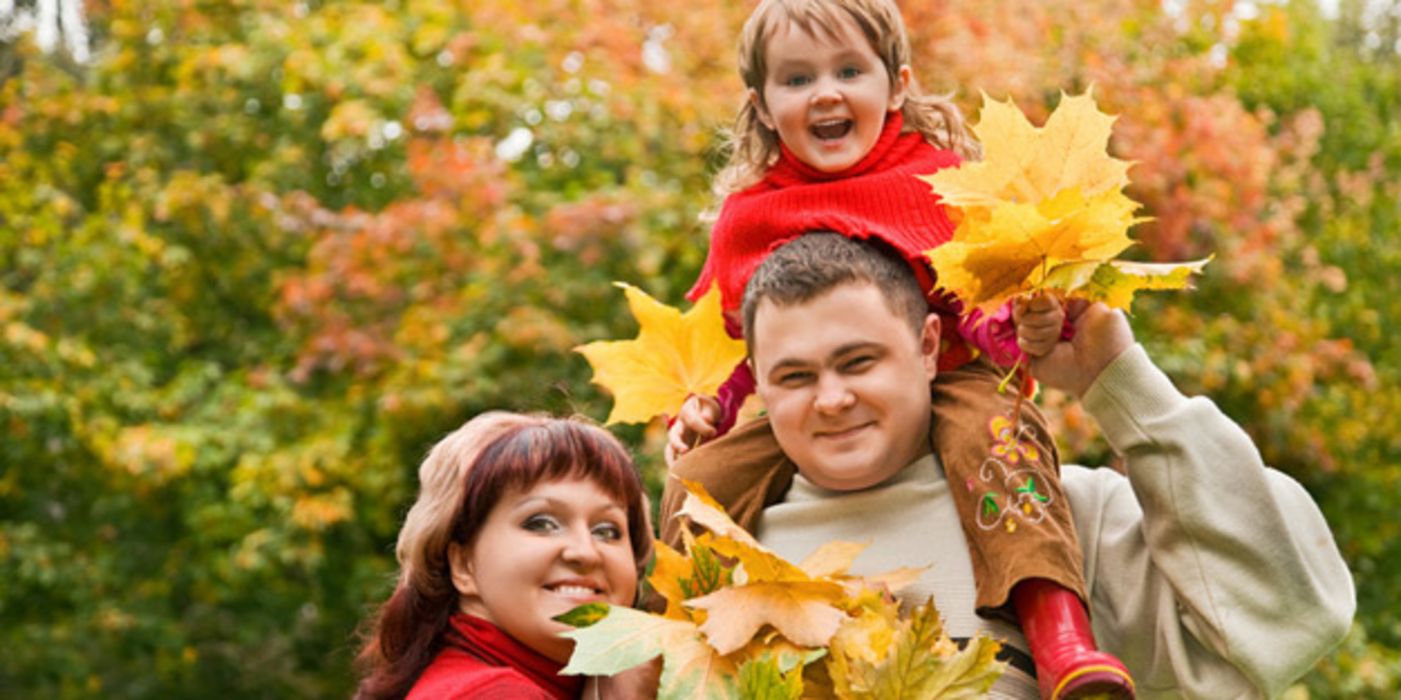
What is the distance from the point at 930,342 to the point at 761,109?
57cm

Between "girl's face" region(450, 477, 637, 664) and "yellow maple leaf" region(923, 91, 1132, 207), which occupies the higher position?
"yellow maple leaf" region(923, 91, 1132, 207)

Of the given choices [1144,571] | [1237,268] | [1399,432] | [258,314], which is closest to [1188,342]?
[1237,268]

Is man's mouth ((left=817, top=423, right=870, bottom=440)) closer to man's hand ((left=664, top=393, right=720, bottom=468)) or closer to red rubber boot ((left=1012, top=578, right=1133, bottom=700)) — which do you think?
red rubber boot ((left=1012, top=578, right=1133, bottom=700))

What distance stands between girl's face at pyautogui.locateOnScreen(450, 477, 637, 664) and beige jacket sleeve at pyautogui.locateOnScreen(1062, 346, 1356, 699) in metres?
0.81

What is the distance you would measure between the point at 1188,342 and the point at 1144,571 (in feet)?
24.3

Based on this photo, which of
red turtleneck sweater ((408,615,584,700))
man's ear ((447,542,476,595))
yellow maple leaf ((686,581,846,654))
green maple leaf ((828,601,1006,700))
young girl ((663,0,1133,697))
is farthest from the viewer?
man's ear ((447,542,476,595))

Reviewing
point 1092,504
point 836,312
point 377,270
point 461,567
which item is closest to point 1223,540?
point 1092,504

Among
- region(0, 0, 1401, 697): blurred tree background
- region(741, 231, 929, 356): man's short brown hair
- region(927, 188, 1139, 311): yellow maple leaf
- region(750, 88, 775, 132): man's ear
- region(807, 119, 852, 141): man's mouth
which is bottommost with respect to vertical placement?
region(0, 0, 1401, 697): blurred tree background

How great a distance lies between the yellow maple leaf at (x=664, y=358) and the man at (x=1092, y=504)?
0.92ft

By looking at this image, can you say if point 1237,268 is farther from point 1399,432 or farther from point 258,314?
point 258,314

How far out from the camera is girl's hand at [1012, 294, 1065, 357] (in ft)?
8.07

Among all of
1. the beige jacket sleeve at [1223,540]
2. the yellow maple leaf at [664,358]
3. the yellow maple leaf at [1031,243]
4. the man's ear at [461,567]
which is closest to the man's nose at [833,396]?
the yellow maple leaf at [1031,243]

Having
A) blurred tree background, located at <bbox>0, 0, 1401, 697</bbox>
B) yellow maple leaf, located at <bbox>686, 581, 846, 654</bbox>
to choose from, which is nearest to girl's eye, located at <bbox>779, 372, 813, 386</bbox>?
yellow maple leaf, located at <bbox>686, 581, 846, 654</bbox>

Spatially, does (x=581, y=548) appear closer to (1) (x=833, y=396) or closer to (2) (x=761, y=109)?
(1) (x=833, y=396)
